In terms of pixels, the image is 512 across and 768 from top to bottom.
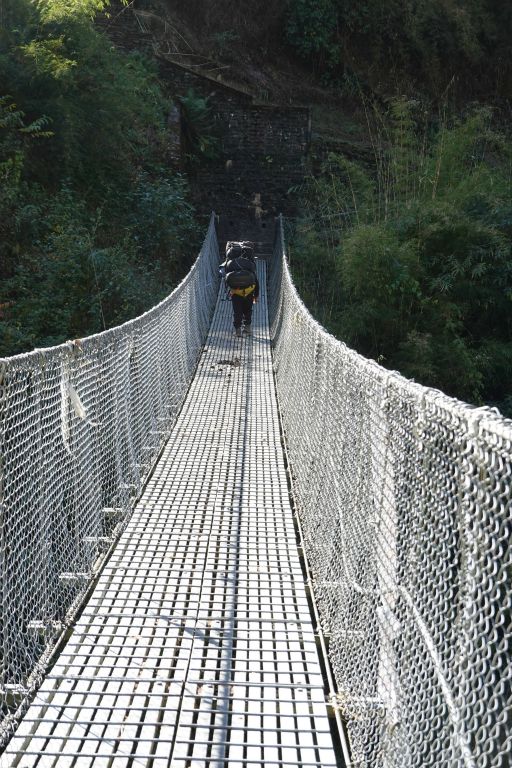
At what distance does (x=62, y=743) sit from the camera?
177 cm

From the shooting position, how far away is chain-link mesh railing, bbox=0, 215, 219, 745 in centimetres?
196

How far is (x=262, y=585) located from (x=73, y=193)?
729cm

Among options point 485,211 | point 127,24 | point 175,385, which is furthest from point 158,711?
point 127,24

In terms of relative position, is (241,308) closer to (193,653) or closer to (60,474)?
(60,474)

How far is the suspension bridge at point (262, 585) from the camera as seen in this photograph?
129cm

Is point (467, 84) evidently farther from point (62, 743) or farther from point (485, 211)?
point (62, 743)

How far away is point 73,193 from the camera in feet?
29.1

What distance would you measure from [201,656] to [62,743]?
50 centimetres

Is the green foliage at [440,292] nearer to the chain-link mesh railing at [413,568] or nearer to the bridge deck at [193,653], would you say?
the bridge deck at [193,653]

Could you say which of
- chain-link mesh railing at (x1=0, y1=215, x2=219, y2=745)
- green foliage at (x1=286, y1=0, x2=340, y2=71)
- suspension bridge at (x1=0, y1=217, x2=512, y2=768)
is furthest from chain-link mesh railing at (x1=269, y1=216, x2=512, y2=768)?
green foliage at (x1=286, y1=0, x2=340, y2=71)

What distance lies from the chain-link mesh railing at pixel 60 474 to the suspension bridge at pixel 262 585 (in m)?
0.01

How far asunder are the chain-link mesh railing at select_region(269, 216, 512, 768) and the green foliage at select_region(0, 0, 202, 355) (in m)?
4.66

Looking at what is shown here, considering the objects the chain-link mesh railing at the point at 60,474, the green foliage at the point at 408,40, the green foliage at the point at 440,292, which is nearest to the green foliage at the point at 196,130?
the green foliage at the point at 440,292

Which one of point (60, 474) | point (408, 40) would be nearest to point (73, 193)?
point (60, 474)
